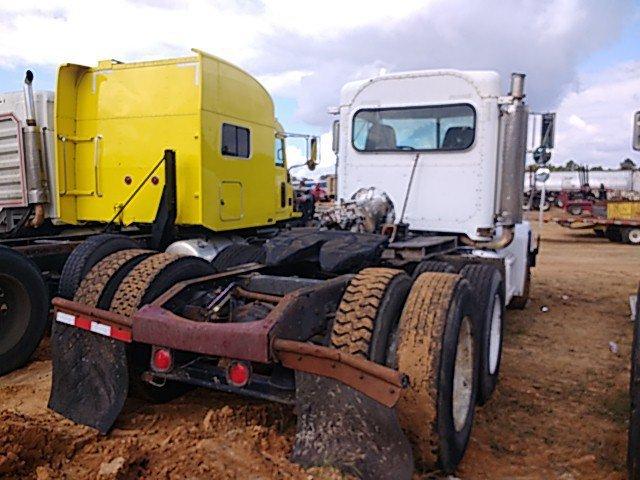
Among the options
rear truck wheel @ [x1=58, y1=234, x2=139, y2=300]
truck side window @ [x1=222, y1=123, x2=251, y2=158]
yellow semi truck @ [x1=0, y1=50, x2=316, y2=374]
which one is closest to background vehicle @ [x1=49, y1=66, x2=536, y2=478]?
rear truck wheel @ [x1=58, y1=234, x2=139, y2=300]

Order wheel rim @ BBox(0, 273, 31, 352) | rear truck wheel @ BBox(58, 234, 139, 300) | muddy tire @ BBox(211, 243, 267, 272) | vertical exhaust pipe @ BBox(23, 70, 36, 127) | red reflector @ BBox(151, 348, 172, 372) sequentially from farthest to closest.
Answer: vertical exhaust pipe @ BBox(23, 70, 36, 127), wheel rim @ BBox(0, 273, 31, 352), muddy tire @ BBox(211, 243, 267, 272), rear truck wheel @ BBox(58, 234, 139, 300), red reflector @ BBox(151, 348, 172, 372)

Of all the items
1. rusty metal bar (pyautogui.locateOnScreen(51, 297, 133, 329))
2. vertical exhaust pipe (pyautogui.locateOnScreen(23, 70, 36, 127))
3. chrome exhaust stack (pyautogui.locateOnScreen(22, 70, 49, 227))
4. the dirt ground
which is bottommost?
the dirt ground

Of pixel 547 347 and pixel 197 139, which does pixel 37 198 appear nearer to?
pixel 197 139

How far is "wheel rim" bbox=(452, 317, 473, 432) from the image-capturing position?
3.66 meters

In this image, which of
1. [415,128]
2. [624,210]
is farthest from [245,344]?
[624,210]

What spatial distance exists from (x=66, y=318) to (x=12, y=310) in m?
2.14

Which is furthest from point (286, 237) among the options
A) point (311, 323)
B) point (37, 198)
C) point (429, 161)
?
point (37, 198)

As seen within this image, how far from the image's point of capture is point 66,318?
3.62 metres

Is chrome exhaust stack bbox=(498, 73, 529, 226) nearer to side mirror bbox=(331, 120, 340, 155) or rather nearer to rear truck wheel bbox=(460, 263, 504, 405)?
rear truck wheel bbox=(460, 263, 504, 405)

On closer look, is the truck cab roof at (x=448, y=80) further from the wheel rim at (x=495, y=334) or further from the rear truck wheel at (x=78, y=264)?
the rear truck wheel at (x=78, y=264)

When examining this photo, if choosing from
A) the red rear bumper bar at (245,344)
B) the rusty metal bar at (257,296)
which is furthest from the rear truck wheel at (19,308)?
the rusty metal bar at (257,296)

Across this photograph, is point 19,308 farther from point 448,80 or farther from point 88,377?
point 448,80

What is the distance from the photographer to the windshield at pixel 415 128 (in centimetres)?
615

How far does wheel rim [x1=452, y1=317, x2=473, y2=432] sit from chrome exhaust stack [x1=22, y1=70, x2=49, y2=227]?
20.1ft
